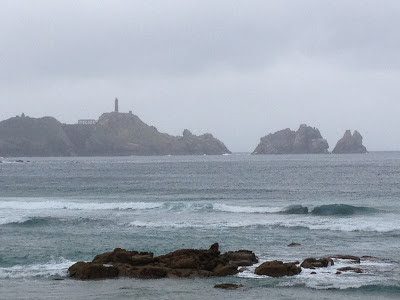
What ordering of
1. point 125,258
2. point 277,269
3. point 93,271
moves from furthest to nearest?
1. point 125,258
2. point 93,271
3. point 277,269

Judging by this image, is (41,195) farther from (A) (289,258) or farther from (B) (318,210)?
(A) (289,258)

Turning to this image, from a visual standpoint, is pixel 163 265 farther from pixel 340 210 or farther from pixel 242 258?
pixel 340 210

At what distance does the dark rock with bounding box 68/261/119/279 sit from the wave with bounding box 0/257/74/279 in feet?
2.15

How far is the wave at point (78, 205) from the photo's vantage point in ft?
182

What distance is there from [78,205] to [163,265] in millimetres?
31737

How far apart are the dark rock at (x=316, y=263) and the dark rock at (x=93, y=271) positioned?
812 cm

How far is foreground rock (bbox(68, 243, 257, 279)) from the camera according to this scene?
2606 cm

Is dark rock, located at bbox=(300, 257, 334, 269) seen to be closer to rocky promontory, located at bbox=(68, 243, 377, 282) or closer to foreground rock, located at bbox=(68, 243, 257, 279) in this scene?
rocky promontory, located at bbox=(68, 243, 377, 282)

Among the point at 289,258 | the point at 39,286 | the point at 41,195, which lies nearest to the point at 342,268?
the point at 289,258

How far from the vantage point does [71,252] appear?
104 feet

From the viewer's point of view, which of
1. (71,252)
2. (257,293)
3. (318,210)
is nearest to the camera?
(257,293)

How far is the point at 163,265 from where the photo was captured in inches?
1073

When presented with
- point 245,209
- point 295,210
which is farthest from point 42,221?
point 295,210

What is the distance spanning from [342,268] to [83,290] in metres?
10.9
